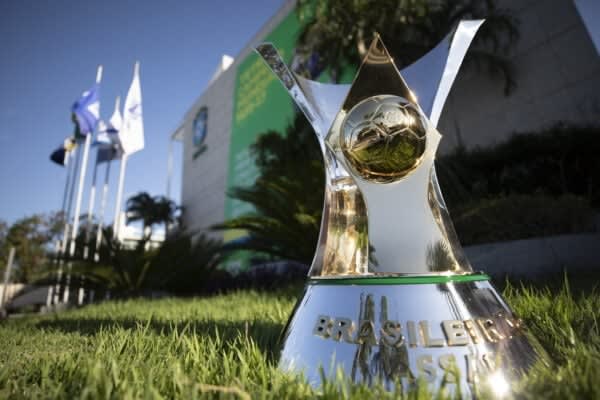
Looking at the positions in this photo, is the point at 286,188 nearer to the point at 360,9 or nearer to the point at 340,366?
the point at 340,366

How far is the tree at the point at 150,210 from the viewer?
36.2 metres

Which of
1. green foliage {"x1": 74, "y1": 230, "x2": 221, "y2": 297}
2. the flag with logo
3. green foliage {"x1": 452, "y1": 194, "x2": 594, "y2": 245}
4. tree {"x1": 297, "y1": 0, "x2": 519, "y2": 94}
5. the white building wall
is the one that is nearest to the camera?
green foliage {"x1": 452, "y1": 194, "x2": 594, "y2": 245}

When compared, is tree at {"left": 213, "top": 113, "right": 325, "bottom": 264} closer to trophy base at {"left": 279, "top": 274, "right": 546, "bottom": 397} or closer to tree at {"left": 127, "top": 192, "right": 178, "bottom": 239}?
trophy base at {"left": 279, "top": 274, "right": 546, "bottom": 397}

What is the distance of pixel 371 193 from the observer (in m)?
1.12

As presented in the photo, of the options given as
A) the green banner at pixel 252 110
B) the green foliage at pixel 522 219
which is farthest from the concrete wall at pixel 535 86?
the green banner at pixel 252 110

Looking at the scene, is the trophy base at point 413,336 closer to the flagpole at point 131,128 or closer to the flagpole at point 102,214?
the flagpole at point 102,214

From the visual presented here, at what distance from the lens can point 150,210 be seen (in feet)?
119

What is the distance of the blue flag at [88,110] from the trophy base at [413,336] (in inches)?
465

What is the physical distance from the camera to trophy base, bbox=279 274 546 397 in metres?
0.82

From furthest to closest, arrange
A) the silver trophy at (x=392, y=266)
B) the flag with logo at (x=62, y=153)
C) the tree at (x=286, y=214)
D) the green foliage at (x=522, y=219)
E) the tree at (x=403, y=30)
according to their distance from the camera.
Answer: the flag with logo at (x=62, y=153)
the tree at (x=403, y=30)
the tree at (x=286, y=214)
the green foliage at (x=522, y=219)
the silver trophy at (x=392, y=266)

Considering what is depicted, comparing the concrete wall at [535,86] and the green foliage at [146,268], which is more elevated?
the concrete wall at [535,86]

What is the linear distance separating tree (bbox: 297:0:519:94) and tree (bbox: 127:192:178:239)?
94.1 ft

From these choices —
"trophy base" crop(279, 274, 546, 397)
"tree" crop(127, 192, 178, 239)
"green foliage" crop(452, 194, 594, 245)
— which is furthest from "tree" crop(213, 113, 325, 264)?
"tree" crop(127, 192, 178, 239)

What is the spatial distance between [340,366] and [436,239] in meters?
0.49
